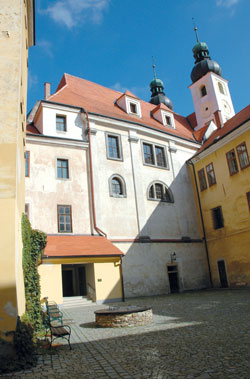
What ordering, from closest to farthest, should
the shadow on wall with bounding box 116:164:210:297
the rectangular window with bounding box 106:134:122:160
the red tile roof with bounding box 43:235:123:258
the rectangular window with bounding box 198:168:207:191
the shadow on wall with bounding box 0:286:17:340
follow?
the shadow on wall with bounding box 0:286:17:340 < the red tile roof with bounding box 43:235:123:258 < the shadow on wall with bounding box 116:164:210:297 < the rectangular window with bounding box 106:134:122:160 < the rectangular window with bounding box 198:168:207:191

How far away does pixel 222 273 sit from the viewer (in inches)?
907

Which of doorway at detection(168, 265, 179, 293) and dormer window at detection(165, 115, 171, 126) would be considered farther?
dormer window at detection(165, 115, 171, 126)

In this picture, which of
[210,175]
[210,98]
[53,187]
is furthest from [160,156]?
[210,98]

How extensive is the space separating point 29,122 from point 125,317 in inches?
677

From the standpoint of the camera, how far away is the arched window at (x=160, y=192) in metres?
23.6

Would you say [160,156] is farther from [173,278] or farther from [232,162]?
[173,278]

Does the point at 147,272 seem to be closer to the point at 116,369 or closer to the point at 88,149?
the point at 88,149

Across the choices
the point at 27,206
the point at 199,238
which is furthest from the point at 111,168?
the point at 199,238

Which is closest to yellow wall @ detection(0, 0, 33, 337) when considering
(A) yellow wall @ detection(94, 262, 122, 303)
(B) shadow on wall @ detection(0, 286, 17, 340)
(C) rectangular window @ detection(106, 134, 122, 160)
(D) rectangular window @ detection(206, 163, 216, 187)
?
(B) shadow on wall @ detection(0, 286, 17, 340)

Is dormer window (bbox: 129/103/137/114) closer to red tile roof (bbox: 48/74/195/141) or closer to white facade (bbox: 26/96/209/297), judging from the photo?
red tile roof (bbox: 48/74/195/141)

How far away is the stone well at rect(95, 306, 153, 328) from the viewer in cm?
986

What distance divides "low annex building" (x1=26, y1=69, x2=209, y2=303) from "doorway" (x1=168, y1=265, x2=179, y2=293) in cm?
7

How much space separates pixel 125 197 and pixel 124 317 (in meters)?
12.6

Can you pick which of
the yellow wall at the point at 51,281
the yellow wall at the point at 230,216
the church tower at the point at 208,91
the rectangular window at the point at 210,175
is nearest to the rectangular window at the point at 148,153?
the yellow wall at the point at 230,216
